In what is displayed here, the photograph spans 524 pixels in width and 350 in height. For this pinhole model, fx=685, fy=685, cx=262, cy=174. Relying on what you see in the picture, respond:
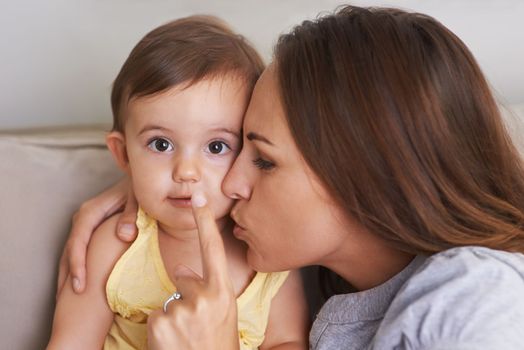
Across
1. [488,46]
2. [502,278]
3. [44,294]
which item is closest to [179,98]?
[44,294]

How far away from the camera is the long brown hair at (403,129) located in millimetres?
1055

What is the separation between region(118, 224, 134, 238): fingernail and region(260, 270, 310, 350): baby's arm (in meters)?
0.31

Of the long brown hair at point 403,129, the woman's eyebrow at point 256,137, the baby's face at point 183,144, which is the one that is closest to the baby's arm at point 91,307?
the baby's face at point 183,144

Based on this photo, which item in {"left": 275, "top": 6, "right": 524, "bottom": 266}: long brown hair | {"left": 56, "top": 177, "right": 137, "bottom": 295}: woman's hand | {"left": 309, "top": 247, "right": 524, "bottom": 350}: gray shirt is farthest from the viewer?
{"left": 56, "top": 177, "right": 137, "bottom": 295}: woman's hand

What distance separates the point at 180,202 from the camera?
1.22 meters

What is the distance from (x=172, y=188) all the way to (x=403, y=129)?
420 mm

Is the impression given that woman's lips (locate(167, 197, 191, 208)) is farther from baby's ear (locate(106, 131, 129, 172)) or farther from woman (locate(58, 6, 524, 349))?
baby's ear (locate(106, 131, 129, 172))

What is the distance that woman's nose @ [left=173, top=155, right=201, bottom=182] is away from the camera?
1180 millimetres

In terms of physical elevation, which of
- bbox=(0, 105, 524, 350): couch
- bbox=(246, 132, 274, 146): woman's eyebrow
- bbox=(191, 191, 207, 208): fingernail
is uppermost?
bbox=(246, 132, 274, 146): woman's eyebrow

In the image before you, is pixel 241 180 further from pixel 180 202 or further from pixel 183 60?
pixel 183 60

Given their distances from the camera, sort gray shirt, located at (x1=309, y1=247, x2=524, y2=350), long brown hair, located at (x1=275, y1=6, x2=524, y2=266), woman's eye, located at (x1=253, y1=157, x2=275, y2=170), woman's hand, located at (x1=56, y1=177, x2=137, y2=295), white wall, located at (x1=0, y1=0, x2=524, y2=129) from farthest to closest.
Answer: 1. white wall, located at (x1=0, y1=0, x2=524, y2=129)
2. woman's hand, located at (x1=56, y1=177, x2=137, y2=295)
3. woman's eye, located at (x1=253, y1=157, x2=275, y2=170)
4. long brown hair, located at (x1=275, y1=6, x2=524, y2=266)
5. gray shirt, located at (x1=309, y1=247, x2=524, y2=350)

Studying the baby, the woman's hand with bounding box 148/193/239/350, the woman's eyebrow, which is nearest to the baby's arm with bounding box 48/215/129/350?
the baby

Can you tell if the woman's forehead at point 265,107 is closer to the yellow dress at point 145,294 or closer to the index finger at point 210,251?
the index finger at point 210,251

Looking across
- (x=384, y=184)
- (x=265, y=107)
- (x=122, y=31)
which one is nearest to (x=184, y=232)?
(x=265, y=107)
